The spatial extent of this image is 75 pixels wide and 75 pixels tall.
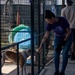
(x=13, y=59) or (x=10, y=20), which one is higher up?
(x=10, y=20)

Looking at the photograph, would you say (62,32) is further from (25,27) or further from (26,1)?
(25,27)

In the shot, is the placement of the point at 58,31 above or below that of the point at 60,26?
below

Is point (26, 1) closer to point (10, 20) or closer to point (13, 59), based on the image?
point (10, 20)

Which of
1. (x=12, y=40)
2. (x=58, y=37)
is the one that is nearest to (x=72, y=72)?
(x=58, y=37)

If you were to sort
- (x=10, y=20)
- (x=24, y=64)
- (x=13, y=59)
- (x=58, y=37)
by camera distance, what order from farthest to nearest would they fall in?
1. (x=10, y=20)
2. (x=58, y=37)
3. (x=24, y=64)
4. (x=13, y=59)

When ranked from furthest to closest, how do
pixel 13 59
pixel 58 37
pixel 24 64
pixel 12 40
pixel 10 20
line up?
pixel 12 40 → pixel 10 20 → pixel 58 37 → pixel 24 64 → pixel 13 59

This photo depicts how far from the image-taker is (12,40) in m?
9.01

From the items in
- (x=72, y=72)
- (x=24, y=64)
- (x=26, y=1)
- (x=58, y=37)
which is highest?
(x=26, y=1)

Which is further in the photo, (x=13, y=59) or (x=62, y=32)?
(x=62, y=32)

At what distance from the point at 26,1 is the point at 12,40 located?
2079 mm

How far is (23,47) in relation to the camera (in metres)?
7.19

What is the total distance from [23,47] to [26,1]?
3.57ft


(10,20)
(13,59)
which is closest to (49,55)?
(10,20)

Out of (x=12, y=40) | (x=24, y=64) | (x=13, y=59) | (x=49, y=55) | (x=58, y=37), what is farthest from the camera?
(x=49, y=55)
